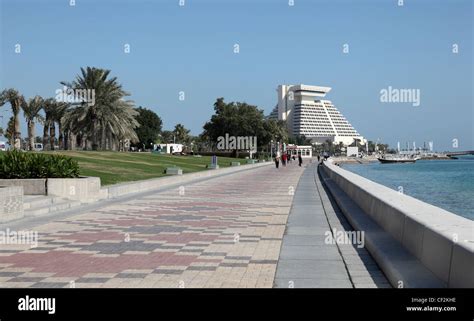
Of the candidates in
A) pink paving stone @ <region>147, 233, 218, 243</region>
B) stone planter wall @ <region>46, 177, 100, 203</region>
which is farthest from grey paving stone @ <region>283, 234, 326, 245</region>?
stone planter wall @ <region>46, 177, 100, 203</region>

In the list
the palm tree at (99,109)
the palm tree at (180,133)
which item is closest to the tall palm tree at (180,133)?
the palm tree at (180,133)

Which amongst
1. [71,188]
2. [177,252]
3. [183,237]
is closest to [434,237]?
[177,252]

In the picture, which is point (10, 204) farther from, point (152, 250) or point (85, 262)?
point (85, 262)

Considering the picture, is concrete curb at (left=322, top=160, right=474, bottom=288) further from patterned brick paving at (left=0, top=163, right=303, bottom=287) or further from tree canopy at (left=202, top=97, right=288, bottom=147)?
tree canopy at (left=202, top=97, right=288, bottom=147)

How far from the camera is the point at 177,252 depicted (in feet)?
32.5

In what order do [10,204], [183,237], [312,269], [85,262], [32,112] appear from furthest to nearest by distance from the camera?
[32,112], [10,204], [183,237], [85,262], [312,269]

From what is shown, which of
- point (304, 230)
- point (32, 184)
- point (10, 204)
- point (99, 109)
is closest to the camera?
point (304, 230)

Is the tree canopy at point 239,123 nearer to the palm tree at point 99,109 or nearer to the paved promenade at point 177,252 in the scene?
the palm tree at point 99,109

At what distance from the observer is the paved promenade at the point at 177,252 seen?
25.3 ft

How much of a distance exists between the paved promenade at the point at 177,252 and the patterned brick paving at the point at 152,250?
13 millimetres

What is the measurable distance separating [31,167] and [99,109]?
3488 cm
